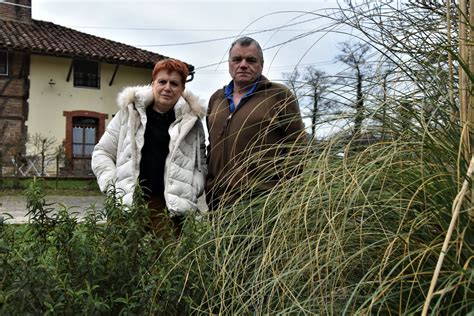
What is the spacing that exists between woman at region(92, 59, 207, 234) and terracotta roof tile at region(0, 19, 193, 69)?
50.6 ft

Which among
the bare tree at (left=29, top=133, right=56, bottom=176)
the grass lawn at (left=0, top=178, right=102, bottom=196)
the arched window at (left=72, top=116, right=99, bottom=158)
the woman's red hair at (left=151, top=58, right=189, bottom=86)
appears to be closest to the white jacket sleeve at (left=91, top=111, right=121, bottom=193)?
the woman's red hair at (left=151, top=58, right=189, bottom=86)

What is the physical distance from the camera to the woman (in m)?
2.46

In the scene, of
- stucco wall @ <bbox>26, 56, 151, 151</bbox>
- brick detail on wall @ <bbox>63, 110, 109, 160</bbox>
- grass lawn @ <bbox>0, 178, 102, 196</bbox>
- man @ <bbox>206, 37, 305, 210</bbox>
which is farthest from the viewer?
brick detail on wall @ <bbox>63, 110, 109, 160</bbox>

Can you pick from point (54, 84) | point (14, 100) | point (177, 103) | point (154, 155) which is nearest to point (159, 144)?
point (154, 155)

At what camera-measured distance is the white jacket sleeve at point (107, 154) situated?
2.52 metres

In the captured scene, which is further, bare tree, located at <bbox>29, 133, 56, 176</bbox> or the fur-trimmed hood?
bare tree, located at <bbox>29, 133, 56, 176</bbox>

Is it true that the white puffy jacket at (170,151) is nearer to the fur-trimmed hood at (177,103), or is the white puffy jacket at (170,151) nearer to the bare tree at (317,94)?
the fur-trimmed hood at (177,103)

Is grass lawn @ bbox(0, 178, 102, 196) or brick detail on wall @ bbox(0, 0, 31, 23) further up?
brick detail on wall @ bbox(0, 0, 31, 23)

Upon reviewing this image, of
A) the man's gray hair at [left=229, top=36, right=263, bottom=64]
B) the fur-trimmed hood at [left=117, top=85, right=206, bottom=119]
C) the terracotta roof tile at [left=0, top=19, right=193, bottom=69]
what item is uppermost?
the terracotta roof tile at [left=0, top=19, right=193, bottom=69]

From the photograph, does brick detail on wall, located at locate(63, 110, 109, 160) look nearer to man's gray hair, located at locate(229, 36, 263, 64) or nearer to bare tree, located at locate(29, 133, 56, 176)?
bare tree, located at locate(29, 133, 56, 176)

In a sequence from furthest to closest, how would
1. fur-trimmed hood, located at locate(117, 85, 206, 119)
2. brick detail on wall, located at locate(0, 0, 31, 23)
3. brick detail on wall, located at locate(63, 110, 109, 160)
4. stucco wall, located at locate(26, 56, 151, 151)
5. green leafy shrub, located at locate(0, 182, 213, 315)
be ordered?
brick detail on wall, located at locate(0, 0, 31, 23) < brick detail on wall, located at locate(63, 110, 109, 160) < stucco wall, located at locate(26, 56, 151, 151) < fur-trimmed hood, located at locate(117, 85, 206, 119) < green leafy shrub, located at locate(0, 182, 213, 315)

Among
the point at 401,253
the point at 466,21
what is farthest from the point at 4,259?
the point at 466,21

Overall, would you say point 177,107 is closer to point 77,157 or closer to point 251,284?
point 251,284

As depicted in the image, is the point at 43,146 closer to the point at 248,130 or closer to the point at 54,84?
the point at 54,84
